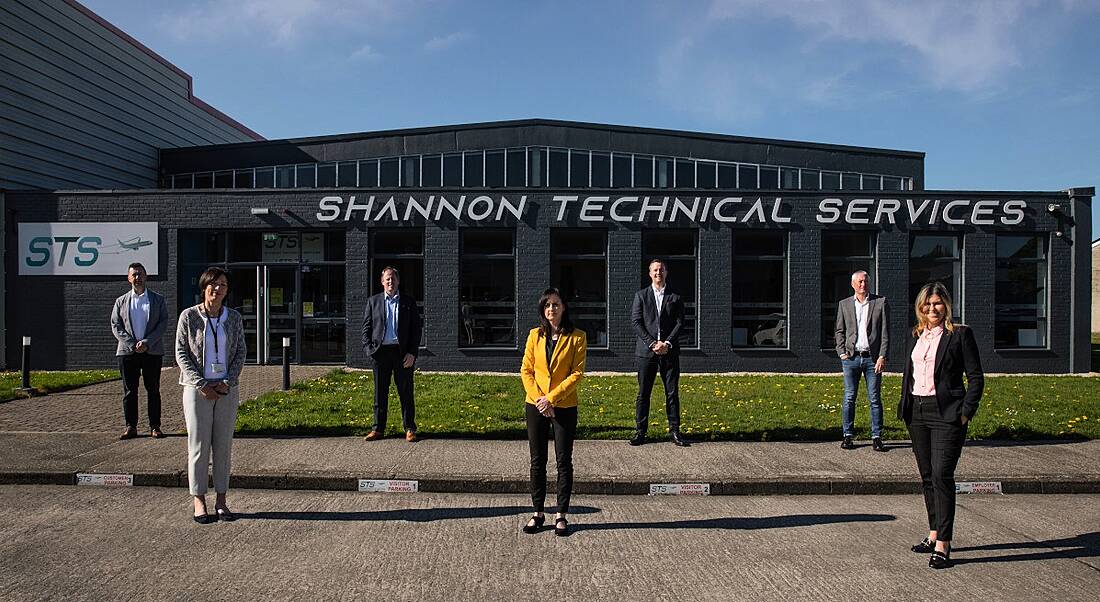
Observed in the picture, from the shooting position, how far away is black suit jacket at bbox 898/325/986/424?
461 cm

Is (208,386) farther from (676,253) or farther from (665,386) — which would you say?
(676,253)

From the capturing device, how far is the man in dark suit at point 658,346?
7.98m

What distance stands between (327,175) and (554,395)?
1971cm

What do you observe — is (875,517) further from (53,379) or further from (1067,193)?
(1067,193)

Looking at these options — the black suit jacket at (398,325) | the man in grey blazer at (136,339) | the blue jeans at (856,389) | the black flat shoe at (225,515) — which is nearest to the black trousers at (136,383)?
the man in grey blazer at (136,339)

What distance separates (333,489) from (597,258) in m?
10.8

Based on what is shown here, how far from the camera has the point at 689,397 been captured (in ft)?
38.6

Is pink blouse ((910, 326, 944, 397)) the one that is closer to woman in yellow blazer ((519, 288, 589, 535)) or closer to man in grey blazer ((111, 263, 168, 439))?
woman in yellow blazer ((519, 288, 589, 535))

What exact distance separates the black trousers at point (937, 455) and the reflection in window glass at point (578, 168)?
17.3 metres

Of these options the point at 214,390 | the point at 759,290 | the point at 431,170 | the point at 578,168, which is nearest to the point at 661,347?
the point at 214,390

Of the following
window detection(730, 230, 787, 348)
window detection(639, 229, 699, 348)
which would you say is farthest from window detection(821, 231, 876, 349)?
window detection(639, 229, 699, 348)

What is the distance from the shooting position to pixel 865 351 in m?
7.82

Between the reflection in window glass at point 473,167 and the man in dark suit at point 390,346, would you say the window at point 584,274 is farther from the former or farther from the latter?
the man in dark suit at point 390,346

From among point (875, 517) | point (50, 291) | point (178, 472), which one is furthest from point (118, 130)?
point (875, 517)
